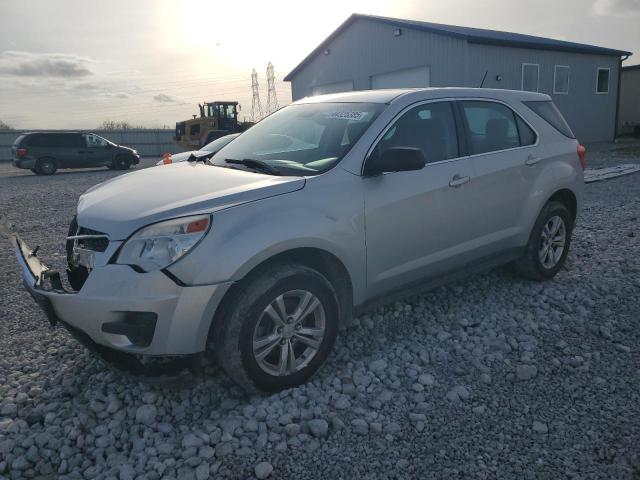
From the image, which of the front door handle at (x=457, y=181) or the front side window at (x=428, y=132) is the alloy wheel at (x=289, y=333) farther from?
the front door handle at (x=457, y=181)

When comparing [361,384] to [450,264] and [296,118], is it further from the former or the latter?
[296,118]

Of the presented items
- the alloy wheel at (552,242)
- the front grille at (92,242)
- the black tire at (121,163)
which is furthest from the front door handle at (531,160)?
the black tire at (121,163)

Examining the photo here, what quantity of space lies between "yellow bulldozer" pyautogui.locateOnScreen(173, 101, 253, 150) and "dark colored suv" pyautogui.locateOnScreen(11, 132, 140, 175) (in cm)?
340

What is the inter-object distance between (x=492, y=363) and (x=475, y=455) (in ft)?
3.31

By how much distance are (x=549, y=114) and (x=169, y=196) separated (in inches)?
146

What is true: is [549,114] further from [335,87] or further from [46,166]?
[46,166]

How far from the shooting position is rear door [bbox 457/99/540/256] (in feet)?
13.1

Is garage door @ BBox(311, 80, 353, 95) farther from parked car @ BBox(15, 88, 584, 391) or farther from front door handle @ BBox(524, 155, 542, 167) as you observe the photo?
parked car @ BBox(15, 88, 584, 391)

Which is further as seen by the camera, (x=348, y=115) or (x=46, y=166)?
(x=46, y=166)

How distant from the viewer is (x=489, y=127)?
4246 mm

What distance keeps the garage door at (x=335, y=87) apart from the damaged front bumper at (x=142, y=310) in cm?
2065

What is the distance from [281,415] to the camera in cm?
280

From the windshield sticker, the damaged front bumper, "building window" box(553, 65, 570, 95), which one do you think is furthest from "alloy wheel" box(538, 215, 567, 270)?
"building window" box(553, 65, 570, 95)

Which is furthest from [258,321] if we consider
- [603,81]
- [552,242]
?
[603,81]
